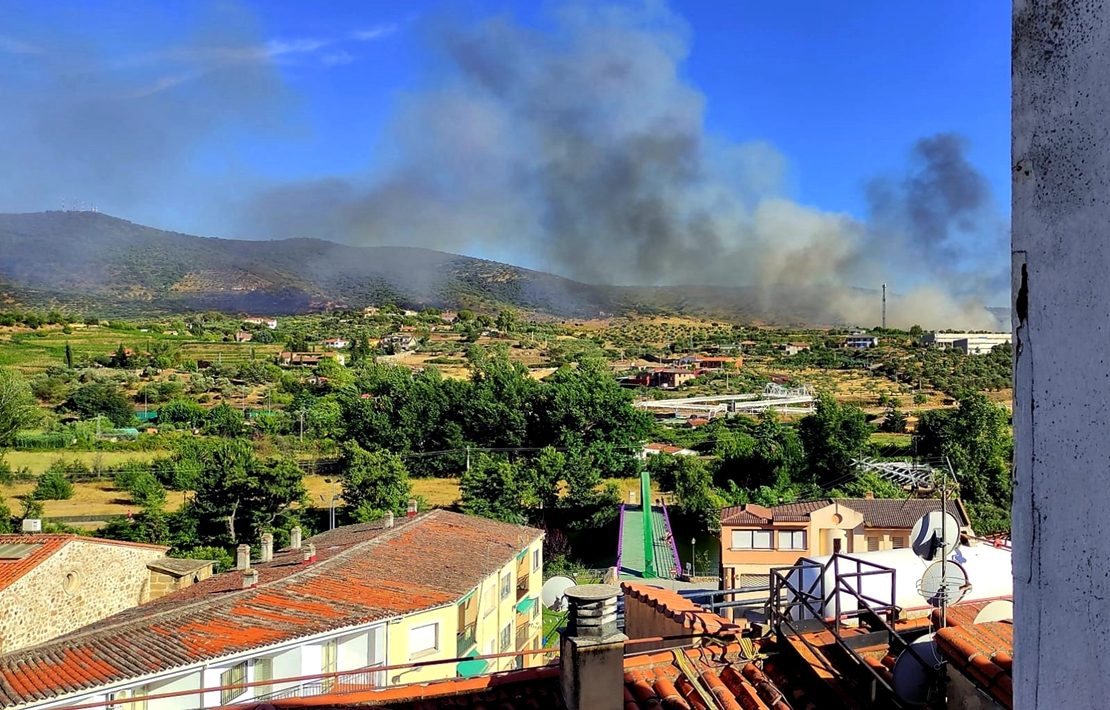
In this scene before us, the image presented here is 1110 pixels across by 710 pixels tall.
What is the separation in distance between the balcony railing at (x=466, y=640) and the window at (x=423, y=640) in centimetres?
53

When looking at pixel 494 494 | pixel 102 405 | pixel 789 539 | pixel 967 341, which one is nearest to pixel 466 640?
pixel 789 539

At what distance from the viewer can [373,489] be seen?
85.4 feet

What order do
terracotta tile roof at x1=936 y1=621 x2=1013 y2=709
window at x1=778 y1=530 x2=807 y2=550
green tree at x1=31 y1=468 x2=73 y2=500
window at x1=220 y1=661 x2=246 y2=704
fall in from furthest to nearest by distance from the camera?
green tree at x1=31 y1=468 x2=73 y2=500, window at x1=778 y1=530 x2=807 y2=550, window at x1=220 y1=661 x2=246 y2=704, terracotta tile roof at x1=936 y1=621 x2=1013 y2=709

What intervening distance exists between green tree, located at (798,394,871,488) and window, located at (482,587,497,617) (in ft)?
77.1

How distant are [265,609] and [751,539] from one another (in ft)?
38.2

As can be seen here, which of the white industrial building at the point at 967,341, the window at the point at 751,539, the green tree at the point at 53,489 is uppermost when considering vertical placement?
the white industrial building at the point at 967,341

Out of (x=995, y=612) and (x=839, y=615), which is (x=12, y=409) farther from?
(x=995, y=612)

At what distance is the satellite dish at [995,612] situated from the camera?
3775mm

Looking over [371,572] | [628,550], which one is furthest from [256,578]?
[628,550]

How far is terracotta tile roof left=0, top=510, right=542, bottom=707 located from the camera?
24.9ft

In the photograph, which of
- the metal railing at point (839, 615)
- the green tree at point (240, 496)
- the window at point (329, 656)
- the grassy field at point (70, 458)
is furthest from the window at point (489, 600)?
the grassy field at point (70, 458)

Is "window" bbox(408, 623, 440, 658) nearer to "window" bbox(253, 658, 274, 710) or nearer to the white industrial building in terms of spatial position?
"window" bbox(253, 658, 274, 710)

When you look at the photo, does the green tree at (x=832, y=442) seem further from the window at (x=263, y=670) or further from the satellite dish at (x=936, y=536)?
the satellite dish at (x=936, y=536)

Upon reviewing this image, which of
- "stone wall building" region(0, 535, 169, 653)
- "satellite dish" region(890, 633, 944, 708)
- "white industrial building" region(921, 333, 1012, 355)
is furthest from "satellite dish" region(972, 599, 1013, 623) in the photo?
"white industrial building" region(921, 333, 1012, 355)
